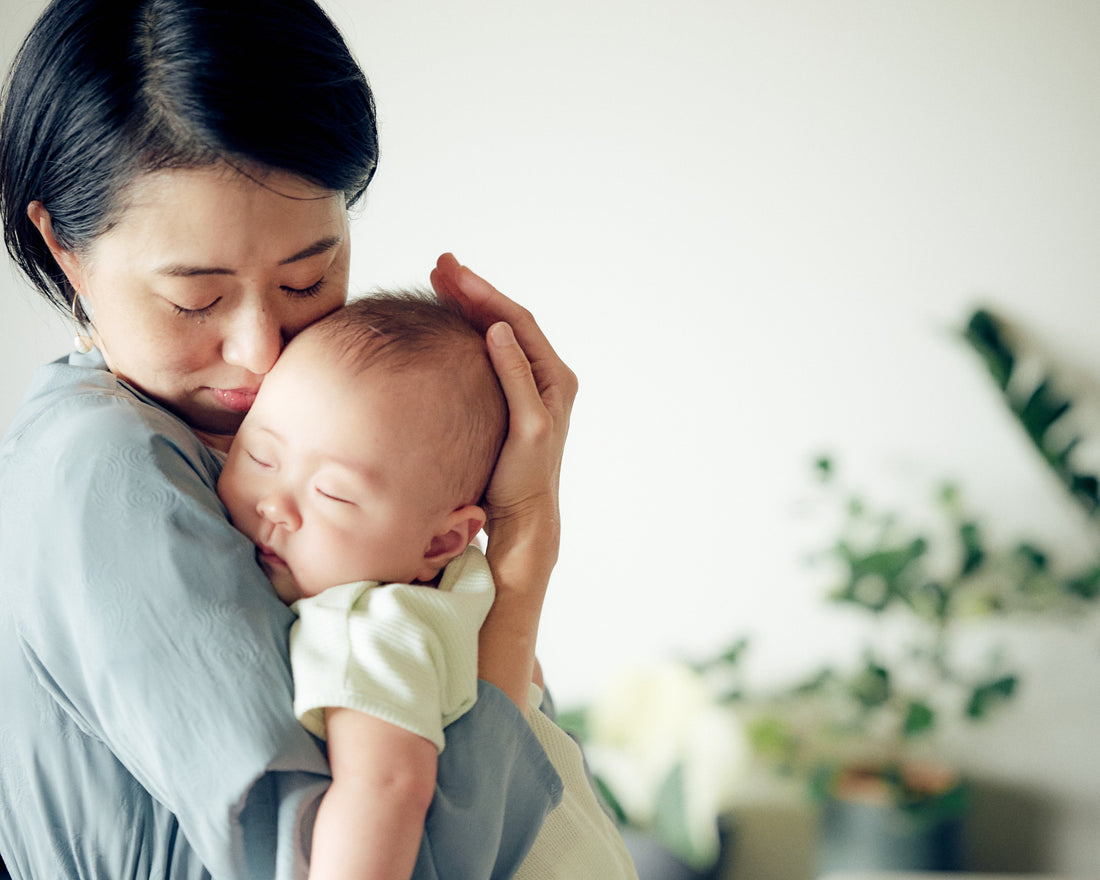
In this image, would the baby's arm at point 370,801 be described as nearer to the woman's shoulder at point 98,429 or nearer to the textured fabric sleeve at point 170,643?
the textured fabric sleeve at point 170,643

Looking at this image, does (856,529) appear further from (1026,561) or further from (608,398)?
(608,398)

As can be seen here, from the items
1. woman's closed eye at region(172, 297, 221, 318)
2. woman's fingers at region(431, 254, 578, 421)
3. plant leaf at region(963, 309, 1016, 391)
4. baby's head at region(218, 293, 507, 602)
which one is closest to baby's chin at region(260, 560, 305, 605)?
baby's head at region(218, 293, 507, 602)

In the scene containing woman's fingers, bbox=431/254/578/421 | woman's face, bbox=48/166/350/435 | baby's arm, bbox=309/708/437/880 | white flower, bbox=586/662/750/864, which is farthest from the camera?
white flower, bbox=586/662/750/864

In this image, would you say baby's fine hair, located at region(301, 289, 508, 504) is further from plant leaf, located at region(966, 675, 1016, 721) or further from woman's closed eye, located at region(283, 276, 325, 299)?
plant leaf, located at region(966, 675, 1016, 721)

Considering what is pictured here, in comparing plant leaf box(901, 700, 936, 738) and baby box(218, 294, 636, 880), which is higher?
baby box(218, 294, 636, 880)

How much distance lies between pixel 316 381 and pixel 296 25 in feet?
0.91

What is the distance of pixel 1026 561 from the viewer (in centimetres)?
227

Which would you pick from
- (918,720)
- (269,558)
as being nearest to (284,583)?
(269,558)

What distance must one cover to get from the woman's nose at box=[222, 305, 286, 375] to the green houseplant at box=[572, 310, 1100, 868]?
5.68 ft

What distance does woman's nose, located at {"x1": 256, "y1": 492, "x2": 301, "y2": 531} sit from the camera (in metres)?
0.76

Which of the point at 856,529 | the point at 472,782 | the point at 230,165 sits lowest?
the point at 856,529

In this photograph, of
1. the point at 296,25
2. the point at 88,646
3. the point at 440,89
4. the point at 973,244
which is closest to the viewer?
the point at 88,646

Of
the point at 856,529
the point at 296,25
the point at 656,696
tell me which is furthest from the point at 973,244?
the point at 296,25

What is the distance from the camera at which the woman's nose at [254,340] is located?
2.65ft
